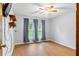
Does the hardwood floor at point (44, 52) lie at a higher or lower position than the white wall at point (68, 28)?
lower

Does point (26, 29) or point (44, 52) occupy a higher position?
point (26, 29)

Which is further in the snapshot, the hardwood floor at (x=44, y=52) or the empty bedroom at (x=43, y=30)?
the empty bedroom at (x=43, y=30)

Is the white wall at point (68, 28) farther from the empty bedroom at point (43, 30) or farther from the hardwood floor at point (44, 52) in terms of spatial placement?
the hardwood floor at point (44, 52)

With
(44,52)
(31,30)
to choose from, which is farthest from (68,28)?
(31,30)

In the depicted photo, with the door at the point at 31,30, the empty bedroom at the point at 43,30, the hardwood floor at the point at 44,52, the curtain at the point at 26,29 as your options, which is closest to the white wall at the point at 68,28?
the empty bedroom at the point at 43,30

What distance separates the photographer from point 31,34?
19.6 feet

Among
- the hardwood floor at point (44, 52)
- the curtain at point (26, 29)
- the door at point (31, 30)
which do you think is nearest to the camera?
the hardwood floor at point (44, 52)

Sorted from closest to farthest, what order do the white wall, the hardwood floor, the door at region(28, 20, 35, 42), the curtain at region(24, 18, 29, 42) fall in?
the hardwood floor → the white wall → the curtain at region(24, 18, 29, 42) → the door at region(28, 20, 35, 42)

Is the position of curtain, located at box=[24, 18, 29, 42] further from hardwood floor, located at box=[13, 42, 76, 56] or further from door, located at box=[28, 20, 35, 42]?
hardwood floor, located at box=[13, 42, 76, 56]

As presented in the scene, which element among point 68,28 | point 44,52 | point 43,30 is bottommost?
point 44,52

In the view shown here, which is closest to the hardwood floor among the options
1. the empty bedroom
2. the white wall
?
the empty bedroom

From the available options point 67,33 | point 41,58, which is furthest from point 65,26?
point 41,58

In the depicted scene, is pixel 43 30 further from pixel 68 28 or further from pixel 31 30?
pixel 68 28

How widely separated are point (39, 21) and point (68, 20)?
220 cm
